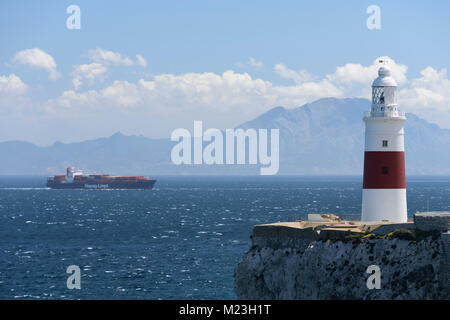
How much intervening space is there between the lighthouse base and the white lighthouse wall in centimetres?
234

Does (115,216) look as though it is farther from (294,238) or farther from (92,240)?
(294,238)

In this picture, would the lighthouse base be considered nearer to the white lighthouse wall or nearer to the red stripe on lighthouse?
the red stripe on lighthouse

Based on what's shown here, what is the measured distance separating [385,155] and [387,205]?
8.92 ft

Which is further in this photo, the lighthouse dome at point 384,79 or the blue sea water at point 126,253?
the blue sea water at point 126,253

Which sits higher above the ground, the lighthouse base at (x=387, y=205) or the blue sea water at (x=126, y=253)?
the lighthouse base at (x=387, y=205)

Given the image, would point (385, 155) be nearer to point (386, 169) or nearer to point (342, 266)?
point (386, 169)

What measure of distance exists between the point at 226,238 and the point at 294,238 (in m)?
41.5

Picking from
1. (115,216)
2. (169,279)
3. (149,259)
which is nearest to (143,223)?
(115,216)

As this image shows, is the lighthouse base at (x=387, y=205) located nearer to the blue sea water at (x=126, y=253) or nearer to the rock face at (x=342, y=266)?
the blue sea water at (x=126, y=253)

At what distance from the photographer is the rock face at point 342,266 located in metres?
32.7

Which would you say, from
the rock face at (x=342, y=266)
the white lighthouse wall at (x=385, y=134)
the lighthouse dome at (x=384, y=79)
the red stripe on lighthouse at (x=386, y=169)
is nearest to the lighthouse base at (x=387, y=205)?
the red stripe on lighthouse at (x=386, y=169)

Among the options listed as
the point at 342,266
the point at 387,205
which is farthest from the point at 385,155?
the point at 342,266

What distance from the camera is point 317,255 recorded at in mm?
36281

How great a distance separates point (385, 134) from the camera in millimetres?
40594
